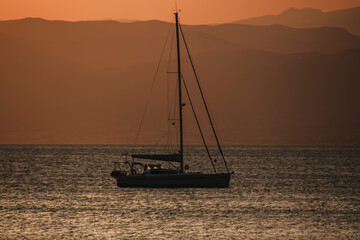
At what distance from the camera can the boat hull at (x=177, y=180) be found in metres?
69.1

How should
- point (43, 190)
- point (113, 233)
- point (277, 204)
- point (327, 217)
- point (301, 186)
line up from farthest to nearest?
1. point (301, 186)
2. point (43, 190)
3. point (277, 204)
4. point (327, 217)
5. point (113, 233)

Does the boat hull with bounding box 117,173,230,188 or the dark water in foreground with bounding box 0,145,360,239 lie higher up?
the boat hull with bounding box 117,173,230,188

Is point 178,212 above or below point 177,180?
below

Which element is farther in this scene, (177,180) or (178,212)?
(177,180)

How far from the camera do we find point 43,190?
8588 cm

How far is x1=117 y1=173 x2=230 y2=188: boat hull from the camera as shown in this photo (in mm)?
69125

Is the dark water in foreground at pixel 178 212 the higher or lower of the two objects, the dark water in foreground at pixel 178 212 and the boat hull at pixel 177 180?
the lower

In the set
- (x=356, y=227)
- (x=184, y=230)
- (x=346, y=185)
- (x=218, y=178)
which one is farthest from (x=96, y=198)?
(x=346, y=185)

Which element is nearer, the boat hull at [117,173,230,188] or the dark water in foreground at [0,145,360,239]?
the dark water in foreground at [0,145,360,239]

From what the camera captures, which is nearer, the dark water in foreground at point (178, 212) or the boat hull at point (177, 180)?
the dark water in foreground at point (178, 212)

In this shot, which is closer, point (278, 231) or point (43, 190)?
point (278, 231)

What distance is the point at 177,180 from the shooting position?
69.2 meters

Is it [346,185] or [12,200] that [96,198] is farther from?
[346,185]

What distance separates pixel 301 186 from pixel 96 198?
36.4m
